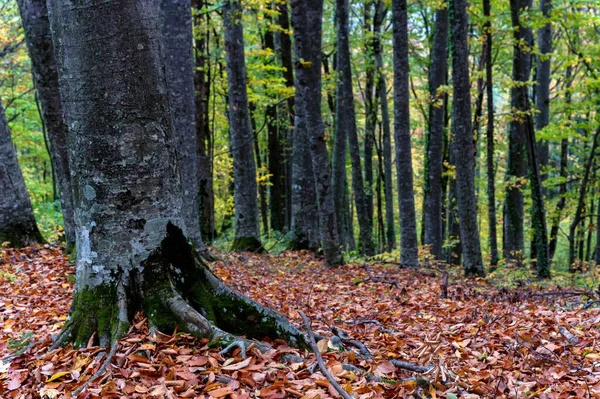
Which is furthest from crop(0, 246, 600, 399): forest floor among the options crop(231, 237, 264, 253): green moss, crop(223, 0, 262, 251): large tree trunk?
crop(223, 0, 262, 251): large tree trunk

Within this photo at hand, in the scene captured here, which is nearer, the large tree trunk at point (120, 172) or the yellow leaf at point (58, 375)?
the yellow leaf at point (58, 375)

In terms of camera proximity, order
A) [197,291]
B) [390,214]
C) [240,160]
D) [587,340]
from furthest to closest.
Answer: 1. [390,214]
2. [240,160]
3. [587,340]
4. [197,291]

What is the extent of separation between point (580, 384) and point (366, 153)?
53.0 ft

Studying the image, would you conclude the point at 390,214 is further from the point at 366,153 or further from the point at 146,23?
the point at 146,23

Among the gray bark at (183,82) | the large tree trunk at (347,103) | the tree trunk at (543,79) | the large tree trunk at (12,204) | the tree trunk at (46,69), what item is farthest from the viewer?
the tree trunk at (543,79)

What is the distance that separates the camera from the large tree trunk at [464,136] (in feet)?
30.4

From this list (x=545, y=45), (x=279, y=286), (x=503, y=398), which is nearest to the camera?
(x=503, y=398)

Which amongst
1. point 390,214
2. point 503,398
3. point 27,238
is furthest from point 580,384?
point 390,214

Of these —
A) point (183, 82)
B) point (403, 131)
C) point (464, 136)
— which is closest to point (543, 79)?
point (464, 136)

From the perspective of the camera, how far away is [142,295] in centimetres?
328

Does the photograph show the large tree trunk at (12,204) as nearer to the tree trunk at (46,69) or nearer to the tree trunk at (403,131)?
the tree trunk at (46,69)

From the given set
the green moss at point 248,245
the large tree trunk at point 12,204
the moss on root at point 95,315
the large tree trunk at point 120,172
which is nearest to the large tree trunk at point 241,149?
the green moss at point 248,245

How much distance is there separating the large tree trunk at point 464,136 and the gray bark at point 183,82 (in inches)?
211

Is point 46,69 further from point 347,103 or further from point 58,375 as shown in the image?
point 347,103
